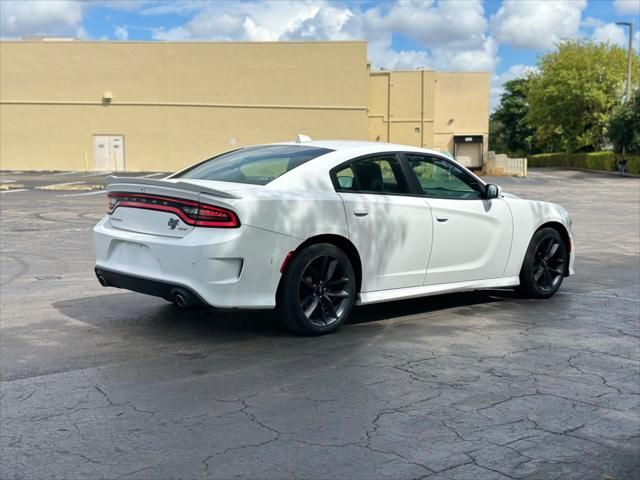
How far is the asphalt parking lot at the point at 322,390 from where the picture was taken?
386 centimetres

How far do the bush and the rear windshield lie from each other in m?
47.8

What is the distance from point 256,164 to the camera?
6.71 m

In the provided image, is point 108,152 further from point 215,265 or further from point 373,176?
point 215,265

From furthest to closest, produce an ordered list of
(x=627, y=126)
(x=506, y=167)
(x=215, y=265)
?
(x=627, y=126) < (x=506, y=167) < (x=215, y=265)

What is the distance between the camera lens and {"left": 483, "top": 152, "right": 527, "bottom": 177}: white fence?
49.1m

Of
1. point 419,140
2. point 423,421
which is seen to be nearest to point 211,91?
point 419,140

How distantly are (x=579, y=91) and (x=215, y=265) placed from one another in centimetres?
6301

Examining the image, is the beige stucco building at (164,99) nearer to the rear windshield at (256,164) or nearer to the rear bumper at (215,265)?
the rear windshield at (256,164)

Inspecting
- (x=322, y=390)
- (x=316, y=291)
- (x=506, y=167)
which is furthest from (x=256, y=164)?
(x=506, y=167)

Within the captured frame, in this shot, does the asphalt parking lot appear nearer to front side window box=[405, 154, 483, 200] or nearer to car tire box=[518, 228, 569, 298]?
car tire box=[518, 228, 569, 298]

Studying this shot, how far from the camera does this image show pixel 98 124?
152 ft

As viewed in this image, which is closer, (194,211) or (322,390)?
(322,390)

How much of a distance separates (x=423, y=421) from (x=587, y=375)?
5.37 ft

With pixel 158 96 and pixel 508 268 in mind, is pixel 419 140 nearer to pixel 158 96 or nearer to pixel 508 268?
pixel 158 96
